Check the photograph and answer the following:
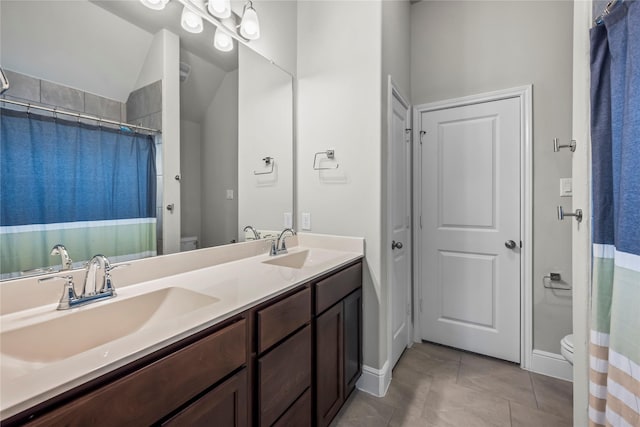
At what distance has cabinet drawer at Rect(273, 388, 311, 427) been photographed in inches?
44.9

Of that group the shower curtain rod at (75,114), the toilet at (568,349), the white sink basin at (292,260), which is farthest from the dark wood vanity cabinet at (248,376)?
the toilet at (568,349)

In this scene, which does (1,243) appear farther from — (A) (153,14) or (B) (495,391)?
(B) (495,391)

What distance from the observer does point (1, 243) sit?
2.91 feet

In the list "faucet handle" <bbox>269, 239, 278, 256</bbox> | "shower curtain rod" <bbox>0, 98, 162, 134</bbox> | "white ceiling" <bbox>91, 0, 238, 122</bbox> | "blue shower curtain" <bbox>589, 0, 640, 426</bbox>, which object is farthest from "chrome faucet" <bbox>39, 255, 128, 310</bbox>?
"blue shower curtain" <bbox>589, 0, 640, 426</bbox>

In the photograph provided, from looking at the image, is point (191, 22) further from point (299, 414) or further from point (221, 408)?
point (299, 414)

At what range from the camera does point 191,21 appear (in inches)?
56.7

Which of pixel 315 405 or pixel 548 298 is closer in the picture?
pixel 315 405

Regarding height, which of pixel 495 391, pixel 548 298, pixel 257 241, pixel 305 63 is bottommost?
pixel 495 391

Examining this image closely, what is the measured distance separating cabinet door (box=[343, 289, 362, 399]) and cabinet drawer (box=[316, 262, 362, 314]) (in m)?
0.06

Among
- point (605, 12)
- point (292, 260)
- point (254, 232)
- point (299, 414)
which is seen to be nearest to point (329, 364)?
point (299, 414)

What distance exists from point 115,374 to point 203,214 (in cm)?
95

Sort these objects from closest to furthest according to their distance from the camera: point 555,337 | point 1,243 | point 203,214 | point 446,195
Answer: point 1,243 → point 203,214 → point 555,337 → point 446,195

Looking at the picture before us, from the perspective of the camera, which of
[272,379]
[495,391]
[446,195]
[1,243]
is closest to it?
[1,243]

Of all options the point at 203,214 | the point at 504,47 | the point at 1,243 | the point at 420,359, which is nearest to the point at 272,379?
the point at 203,214
